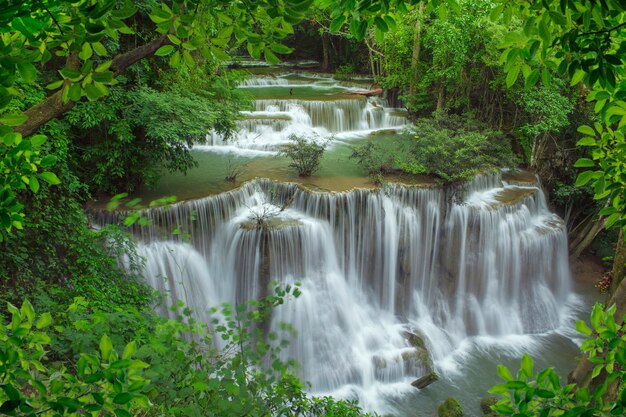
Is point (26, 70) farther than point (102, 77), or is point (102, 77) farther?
point (102, 77)

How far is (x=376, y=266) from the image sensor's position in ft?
34.9

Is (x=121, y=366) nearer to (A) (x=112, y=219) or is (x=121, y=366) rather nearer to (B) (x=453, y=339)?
(A) (x=112, y=219)

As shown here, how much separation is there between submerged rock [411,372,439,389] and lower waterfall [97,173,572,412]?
0.69 ft

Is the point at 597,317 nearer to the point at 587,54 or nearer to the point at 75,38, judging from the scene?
the point at 587,54

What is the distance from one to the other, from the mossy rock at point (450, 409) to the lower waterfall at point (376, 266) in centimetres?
81

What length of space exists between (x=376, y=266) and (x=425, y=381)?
2591 mm

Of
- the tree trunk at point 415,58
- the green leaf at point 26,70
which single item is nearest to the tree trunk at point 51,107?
the green leaf at point 26,70

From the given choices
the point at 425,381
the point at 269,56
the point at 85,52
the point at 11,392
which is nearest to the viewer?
the point at 11,392

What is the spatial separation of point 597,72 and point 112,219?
7.93 metres

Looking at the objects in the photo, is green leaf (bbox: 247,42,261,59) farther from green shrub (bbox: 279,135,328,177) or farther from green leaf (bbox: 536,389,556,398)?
green shrub (bbox: 279,135,328,177)

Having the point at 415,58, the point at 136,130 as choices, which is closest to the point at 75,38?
the point at 136,130

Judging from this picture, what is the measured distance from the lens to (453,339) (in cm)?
1078

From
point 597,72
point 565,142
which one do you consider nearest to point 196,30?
point 597,72

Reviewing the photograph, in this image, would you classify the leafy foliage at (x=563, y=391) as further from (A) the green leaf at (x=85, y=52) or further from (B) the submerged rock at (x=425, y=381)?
(B) the submerged rock at (x=425, y=381)
